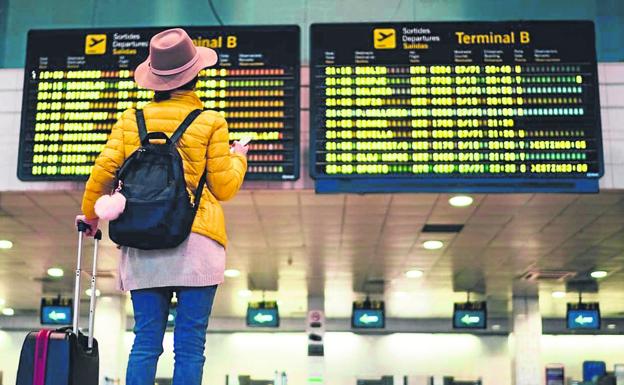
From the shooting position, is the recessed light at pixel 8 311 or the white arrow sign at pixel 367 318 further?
the recessed light at pixel 8 311

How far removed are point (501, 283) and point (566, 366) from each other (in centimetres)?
829

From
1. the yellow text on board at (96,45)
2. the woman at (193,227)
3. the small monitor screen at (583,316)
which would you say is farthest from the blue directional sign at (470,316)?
the woman at (193,227)

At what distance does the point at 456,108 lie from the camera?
25.1 ft

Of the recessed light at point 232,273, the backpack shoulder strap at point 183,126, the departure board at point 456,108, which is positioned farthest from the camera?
the recessed light at point 232,273

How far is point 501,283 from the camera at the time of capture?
15797 mm

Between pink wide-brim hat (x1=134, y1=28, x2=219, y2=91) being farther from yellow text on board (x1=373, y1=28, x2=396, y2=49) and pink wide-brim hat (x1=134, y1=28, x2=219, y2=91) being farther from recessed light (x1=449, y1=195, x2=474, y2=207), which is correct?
recessed light (x1=449, y1=195, x2=474, y2=207)

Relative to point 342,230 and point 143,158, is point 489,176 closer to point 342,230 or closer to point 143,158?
point 342,230

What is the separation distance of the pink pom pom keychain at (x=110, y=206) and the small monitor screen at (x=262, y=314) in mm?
13752

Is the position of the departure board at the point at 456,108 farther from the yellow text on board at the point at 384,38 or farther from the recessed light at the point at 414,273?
the recessed light at the point at 414,273

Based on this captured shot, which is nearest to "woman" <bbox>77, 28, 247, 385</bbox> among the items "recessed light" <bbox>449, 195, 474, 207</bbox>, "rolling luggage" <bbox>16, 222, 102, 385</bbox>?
"rolling luggage" <bbox>16, 222, 102, 385</bbox>

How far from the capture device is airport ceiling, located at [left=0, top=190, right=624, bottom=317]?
957cm

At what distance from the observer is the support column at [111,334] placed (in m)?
16.6

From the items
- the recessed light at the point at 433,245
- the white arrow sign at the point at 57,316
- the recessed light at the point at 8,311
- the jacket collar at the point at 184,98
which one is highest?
the recessed light at the point at 433,245

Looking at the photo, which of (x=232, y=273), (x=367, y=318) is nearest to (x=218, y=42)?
(x=232, y=273)
